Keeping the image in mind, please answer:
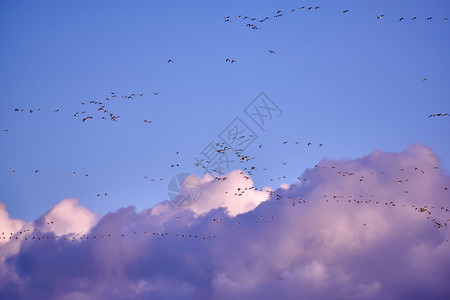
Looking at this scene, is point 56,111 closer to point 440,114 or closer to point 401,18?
point 401,18

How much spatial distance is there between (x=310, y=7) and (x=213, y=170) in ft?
156

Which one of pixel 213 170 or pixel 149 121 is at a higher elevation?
pixel 149 121

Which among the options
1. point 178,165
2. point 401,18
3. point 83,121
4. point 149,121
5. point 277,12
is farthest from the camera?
point 178,165

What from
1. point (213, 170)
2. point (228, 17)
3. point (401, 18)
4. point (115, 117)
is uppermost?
point (228, 17)

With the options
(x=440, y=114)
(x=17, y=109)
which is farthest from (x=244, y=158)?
(x=17, y=109)

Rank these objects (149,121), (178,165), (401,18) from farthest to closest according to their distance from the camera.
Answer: (178,165)
(149,121)
(401,18)

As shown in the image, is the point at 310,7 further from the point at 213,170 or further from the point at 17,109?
the point at 17,109

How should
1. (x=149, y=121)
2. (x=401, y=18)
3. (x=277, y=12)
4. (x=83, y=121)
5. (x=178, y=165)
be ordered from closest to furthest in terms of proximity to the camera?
1. (x=401, y=18)
2. (x=277, y=12)
3. (x=83, y=121)
4. (x=149, y=121)
5. (x=178, y=165)

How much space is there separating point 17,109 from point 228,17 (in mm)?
52612

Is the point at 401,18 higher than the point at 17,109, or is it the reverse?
the point at 401,18

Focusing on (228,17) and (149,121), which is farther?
(149,121)

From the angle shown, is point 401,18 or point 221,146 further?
point 221,146

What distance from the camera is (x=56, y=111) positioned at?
106m

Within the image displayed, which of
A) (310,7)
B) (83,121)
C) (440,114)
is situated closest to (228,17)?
(310,7)
